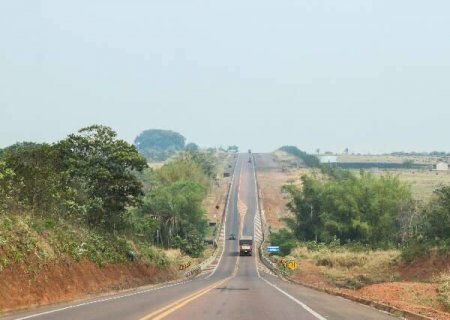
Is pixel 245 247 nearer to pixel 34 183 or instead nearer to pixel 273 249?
pixel 273 249

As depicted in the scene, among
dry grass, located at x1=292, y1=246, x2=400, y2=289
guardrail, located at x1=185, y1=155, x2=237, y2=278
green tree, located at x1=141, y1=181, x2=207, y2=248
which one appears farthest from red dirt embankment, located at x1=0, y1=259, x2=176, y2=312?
green tree, located at x1=141, y1=181, x2=207, y2=248

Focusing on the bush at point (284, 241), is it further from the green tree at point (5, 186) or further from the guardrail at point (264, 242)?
the green tree at point (5, 186)

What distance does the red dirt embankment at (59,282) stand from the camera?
75.7ft

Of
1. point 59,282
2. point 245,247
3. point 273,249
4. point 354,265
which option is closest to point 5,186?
point 59,282

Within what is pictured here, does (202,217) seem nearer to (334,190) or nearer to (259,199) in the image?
(334,190)

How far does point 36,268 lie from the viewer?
26531mm

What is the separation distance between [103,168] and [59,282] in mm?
17625

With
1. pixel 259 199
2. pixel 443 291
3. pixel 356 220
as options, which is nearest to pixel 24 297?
pixel 443 291

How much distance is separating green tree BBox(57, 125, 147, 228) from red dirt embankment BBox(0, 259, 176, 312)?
4.75 m

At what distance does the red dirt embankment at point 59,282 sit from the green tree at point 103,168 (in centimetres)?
475

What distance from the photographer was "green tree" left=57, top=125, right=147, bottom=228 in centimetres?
4516

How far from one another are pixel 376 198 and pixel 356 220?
205 inches

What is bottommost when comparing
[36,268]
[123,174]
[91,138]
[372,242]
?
[372,242]

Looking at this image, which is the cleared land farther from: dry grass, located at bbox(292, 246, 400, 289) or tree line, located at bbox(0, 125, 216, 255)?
tree line, located at bbox(0, 125, 216, 255)
